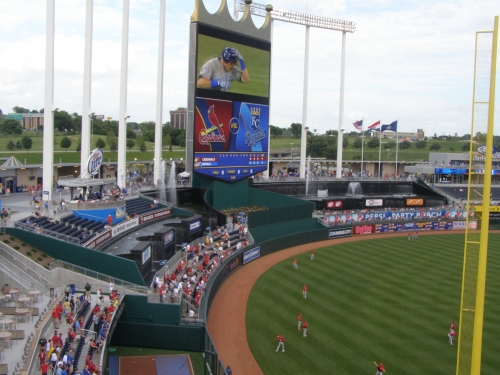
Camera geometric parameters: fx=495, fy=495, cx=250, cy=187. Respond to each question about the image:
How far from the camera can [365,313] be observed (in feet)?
73.3

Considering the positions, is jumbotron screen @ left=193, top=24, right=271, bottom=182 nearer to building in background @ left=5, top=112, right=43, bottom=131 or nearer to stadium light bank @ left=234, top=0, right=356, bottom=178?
stadium light bank @ left=234, top=0, right=356, bottom=178

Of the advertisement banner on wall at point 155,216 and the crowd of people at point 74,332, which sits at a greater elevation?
the advertisement banner on wall at point 155,216

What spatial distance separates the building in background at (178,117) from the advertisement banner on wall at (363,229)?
10553 cm

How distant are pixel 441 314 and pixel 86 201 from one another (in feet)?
61.7

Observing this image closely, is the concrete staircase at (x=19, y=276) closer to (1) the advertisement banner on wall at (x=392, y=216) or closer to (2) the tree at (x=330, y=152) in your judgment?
(1) the advertisement banner on wall at (x=392, y=216)

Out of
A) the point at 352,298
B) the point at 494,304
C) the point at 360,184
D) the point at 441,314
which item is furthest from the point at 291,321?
the point at 360,184

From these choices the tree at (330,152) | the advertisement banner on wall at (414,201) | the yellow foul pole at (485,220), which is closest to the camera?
the yellow foul pole at (485,220)

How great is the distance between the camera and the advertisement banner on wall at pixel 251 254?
30.9 m

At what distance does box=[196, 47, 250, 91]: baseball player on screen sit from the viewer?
36.1m

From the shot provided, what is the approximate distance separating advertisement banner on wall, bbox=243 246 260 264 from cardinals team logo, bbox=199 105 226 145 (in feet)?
30.3

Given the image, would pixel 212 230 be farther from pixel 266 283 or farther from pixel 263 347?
pixel 263 347

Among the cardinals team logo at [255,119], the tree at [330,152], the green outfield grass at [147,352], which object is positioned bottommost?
the green outfield grass at [147,352]

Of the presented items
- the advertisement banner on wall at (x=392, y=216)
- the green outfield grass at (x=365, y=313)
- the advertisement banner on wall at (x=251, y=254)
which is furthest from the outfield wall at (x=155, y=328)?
the advertisement banner on wall at (x=392, y=216)

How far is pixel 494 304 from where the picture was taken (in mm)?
24344
